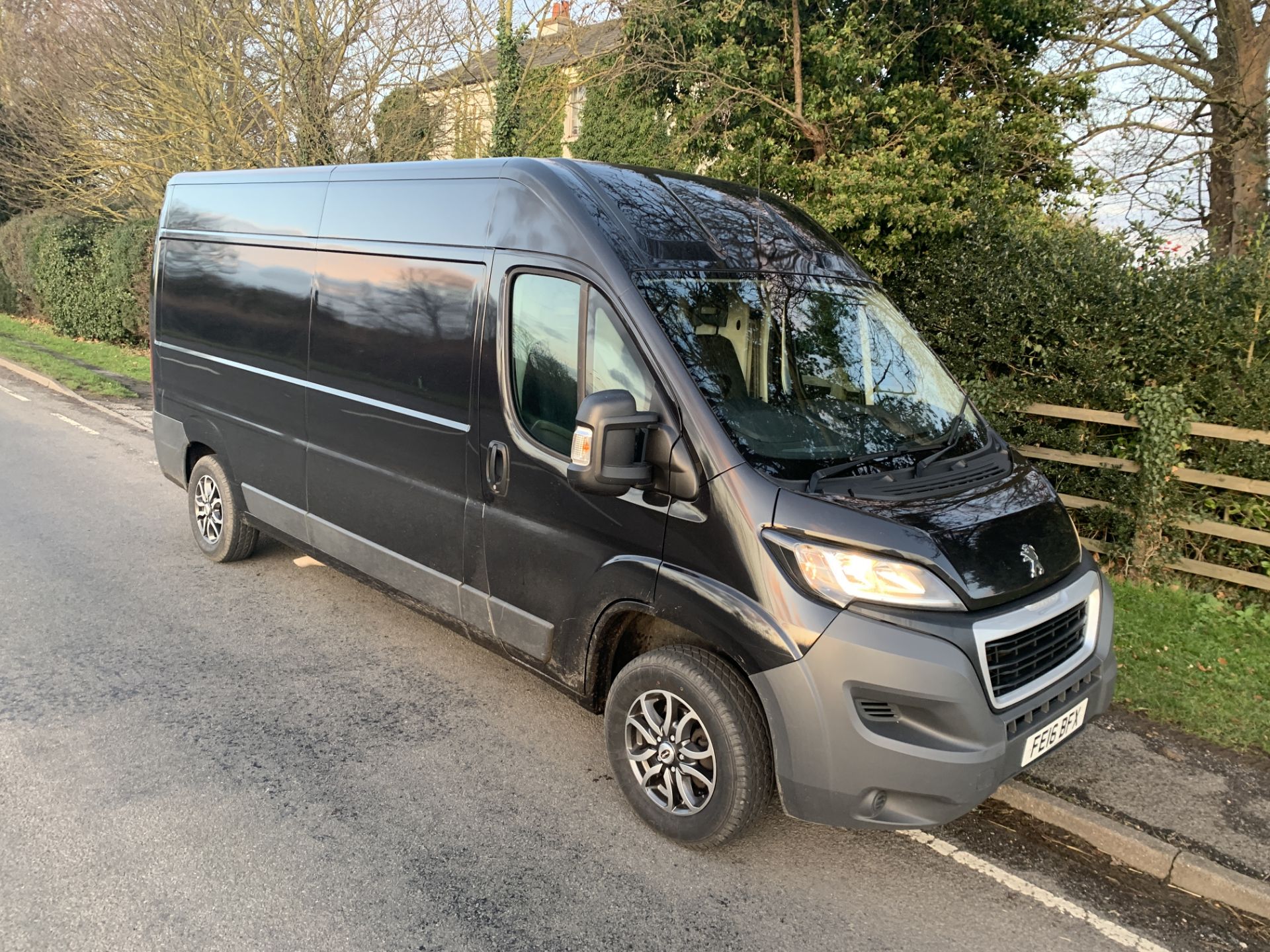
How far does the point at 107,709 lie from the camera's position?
14.2 feet

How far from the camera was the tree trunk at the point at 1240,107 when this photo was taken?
10.2 meters

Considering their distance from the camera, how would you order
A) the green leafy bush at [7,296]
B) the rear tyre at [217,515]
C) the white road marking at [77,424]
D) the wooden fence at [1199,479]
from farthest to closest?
the green leafy bush at [7,296], the white road marking at [77,424], the rear tyre at [217,515], the wooden fence at [1199,479]

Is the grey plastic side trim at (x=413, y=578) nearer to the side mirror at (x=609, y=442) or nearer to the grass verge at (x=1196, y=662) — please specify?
the side mirror at (x=609, y=442)

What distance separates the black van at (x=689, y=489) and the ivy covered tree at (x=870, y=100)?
370cm

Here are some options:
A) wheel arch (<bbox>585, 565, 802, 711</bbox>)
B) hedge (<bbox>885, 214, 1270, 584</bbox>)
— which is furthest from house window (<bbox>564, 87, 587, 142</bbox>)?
wheel arch (<bbox>585, 565, 802, 711</bbox>)

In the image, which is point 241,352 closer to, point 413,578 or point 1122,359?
point 413,578

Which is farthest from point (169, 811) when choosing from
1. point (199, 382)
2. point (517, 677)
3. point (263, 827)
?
point (199, 382)

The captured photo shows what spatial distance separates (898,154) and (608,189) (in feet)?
16.5

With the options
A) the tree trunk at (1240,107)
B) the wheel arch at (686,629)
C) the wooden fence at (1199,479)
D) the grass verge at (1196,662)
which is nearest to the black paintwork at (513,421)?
the wheel arch at (686,629)

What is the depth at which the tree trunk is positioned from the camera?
10.2 meters

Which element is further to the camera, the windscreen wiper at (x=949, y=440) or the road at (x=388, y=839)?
the windscreen wiper at (x=949, y=440)

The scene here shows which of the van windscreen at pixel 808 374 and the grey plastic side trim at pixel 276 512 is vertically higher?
the van windscreen at pixel 808 374

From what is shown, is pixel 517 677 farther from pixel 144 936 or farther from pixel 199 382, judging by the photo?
pixel 199 382

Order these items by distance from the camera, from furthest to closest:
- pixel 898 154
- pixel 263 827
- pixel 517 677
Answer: pixel 898 154 < pixel 517 677 < pixel 263 827
